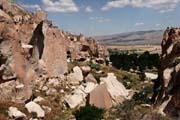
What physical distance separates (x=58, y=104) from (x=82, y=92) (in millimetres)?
4013

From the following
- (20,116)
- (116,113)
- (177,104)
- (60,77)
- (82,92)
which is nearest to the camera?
(20,116)

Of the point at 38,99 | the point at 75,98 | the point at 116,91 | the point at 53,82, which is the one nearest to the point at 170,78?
the point at 116,91

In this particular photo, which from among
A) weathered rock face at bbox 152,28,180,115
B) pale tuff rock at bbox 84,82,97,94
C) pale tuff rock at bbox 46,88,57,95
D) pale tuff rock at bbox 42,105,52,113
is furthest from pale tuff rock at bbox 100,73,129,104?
pale tuff rock at bbox 42,105,52,113

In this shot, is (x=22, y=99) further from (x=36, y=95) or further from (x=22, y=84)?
(x=36, y=95)

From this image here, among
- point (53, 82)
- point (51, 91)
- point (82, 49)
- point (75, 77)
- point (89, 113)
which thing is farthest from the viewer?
point (82, 49)

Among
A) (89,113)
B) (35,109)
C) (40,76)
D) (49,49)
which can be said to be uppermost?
(49,49)

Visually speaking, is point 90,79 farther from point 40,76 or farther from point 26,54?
point 26,54

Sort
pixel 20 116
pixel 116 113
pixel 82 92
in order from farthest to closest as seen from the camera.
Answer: pixel 82 92
pixel 116 113
pixel 20 116

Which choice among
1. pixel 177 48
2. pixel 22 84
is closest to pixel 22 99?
pixel 22 84

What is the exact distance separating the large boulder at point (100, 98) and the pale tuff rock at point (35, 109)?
6356 mm

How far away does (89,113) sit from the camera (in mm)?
32094

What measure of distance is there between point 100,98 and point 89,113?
422cm

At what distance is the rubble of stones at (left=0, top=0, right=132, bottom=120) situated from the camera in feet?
102

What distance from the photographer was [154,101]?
36.0 m
